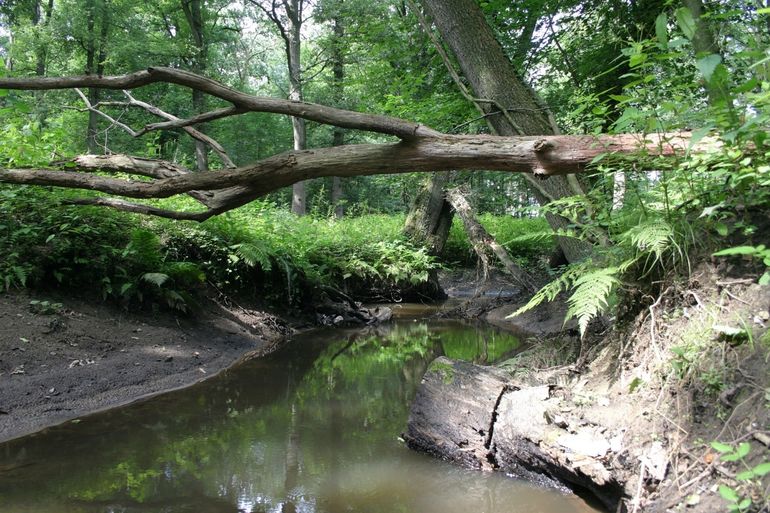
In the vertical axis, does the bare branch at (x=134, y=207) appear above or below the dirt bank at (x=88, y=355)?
above

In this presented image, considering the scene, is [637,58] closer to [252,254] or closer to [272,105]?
[272,105]

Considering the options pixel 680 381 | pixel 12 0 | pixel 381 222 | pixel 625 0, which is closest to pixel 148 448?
pixel 680 381

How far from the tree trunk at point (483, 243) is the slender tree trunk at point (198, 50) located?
37.5ft

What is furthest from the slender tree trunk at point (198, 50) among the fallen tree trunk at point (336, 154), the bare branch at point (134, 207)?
the fallen tree trunk at point (336, 154)

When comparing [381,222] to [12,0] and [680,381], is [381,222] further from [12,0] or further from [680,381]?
[12,0]

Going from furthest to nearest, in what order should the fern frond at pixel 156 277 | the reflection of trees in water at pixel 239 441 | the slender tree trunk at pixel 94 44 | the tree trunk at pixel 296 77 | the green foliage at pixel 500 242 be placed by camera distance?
the slender tree trunk at pixel 94 44 → the tree trunk at pixel 296 77 → the green foliage at pixel 500 242 → the fern frond at pixel 156 277 → the reflection of trees in water at pixel 239 441

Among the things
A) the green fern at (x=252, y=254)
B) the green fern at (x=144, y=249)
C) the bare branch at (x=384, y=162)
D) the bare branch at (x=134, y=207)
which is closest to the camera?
the bare branch at (x=384, y=162)

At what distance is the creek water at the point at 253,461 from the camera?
3158 millimetres

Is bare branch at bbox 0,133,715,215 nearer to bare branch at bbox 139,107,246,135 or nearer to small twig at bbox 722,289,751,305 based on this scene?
bare branch at bbox 139,107,246,135

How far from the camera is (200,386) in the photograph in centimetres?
562

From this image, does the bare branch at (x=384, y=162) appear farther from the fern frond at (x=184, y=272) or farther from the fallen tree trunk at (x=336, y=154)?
the fern frond at (x=184, y=272)

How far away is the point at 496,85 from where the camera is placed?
5.93 metres

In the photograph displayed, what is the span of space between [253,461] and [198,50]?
751 inches

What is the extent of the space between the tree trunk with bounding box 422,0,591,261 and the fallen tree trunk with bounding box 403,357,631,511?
2524 millimetres
